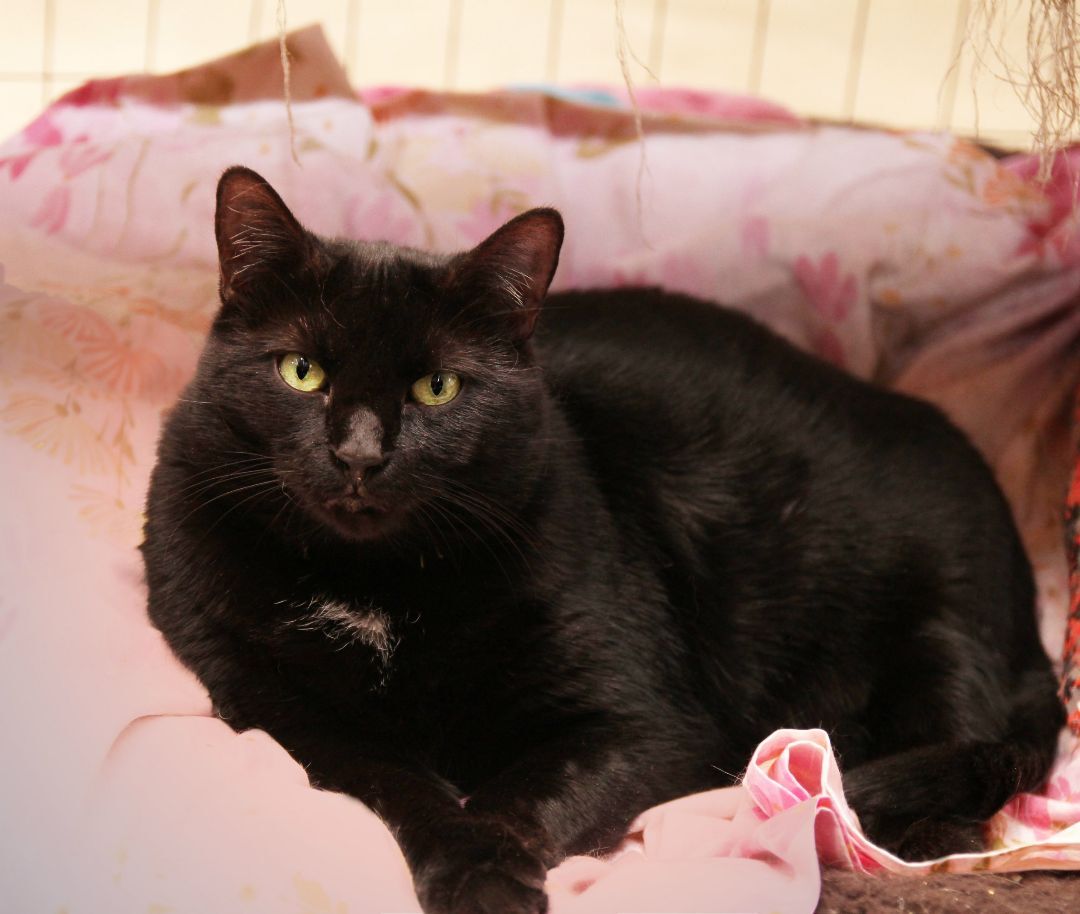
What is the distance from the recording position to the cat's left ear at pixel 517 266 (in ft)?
3.95

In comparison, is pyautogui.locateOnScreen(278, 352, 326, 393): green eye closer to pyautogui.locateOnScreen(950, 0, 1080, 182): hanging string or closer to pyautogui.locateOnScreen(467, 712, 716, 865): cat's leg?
pyautogui.locateOnScreen(467, 712, 716, 865): cat's leg

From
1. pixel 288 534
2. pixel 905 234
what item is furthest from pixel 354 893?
pixel 905 234

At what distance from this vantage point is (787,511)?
5.16 ft

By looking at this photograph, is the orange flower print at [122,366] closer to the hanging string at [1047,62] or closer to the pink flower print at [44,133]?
the pink flower print at [44,133]

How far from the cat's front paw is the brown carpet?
279 millimetres

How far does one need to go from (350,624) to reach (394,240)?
81 centimetres

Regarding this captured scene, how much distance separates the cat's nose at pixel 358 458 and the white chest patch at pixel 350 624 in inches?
8.5

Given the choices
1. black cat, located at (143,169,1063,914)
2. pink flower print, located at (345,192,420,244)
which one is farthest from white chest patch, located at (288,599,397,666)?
pink flower print, located at (345,192,420,244)

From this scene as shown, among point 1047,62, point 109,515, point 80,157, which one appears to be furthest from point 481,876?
point 80,157

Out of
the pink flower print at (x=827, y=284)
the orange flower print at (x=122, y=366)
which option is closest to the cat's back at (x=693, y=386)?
the pink flower print at (x=827, y=284)

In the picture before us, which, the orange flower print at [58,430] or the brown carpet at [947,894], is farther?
the orange flower print at [58,430]

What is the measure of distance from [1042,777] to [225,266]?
1188 millimetres

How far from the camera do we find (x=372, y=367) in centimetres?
114

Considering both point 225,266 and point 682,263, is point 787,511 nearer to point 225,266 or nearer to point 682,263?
point 682,263
